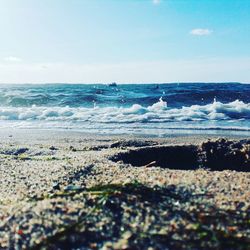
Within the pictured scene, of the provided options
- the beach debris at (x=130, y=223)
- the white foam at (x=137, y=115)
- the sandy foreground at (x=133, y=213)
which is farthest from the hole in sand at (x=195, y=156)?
the white foam at (x=137, y=115)

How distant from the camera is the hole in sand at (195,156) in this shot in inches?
257

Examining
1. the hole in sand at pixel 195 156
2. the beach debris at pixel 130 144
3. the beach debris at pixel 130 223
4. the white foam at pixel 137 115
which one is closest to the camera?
the beach debris at pixel 130 223

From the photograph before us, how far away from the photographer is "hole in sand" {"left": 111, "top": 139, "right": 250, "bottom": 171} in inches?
257

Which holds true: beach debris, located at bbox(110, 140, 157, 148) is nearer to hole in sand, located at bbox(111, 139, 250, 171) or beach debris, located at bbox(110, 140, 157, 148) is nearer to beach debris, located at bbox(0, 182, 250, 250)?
hole in sand, located at bbox(111, 139, 250, 171)

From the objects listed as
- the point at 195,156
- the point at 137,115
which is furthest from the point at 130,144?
the point at 137,115

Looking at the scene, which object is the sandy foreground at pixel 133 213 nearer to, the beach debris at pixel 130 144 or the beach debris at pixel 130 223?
the beach debris at pixel 130 223

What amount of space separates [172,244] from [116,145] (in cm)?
710

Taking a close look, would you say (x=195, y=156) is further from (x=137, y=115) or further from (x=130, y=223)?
(x=137, y=115)

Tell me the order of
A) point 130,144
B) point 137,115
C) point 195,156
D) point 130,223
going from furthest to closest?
point 137,115
point 130,144
point 195,156
point 130,223

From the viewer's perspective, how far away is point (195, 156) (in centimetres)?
709

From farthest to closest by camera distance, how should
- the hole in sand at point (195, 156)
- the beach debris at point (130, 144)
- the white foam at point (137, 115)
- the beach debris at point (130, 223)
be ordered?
the white foam at point (137, 115), the beach debris at point (130, 144), the hole in sand at point (195, 156), the beach debris at point (130, 223)

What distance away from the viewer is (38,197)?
13.1 ft

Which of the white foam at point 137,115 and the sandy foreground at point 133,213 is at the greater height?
the sandy foreground at point 133,213

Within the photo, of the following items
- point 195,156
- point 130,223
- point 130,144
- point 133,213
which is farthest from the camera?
point 130,144
